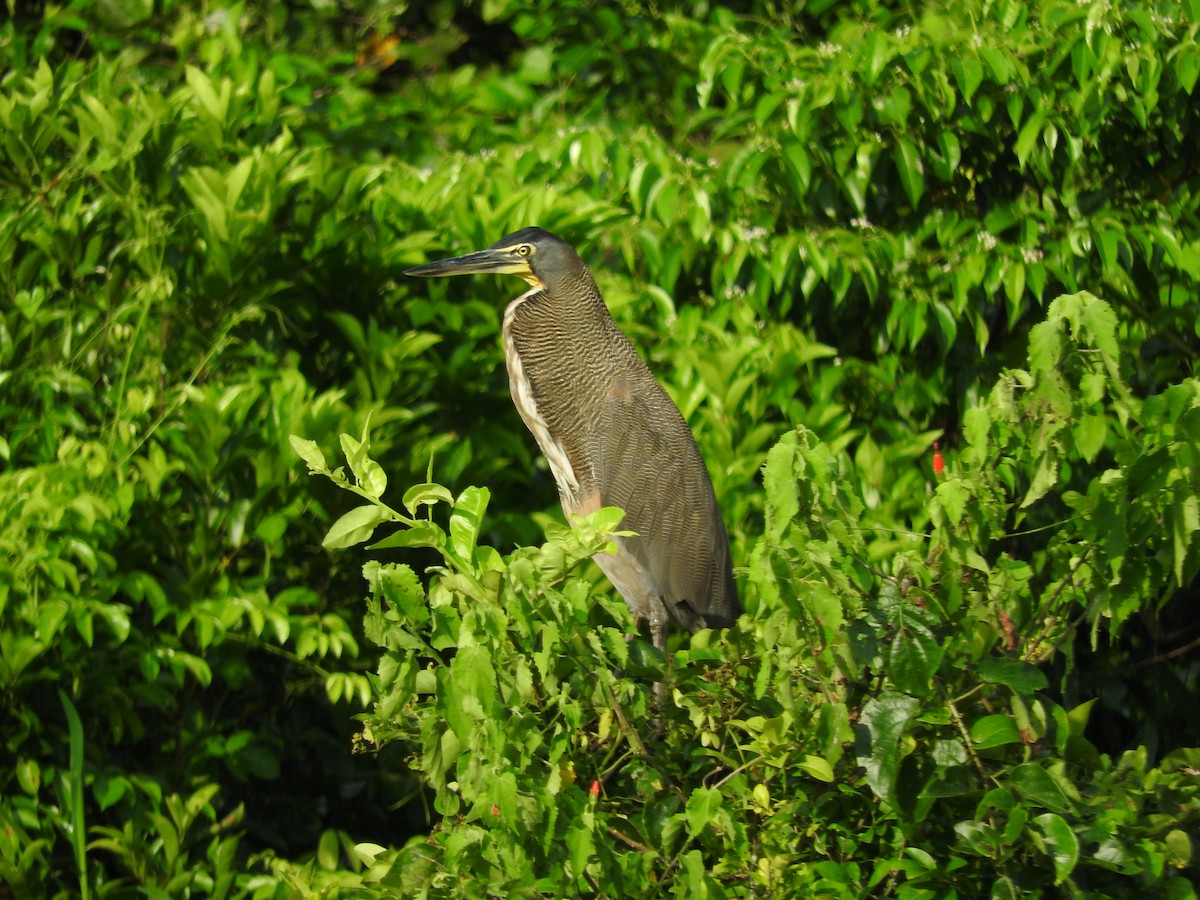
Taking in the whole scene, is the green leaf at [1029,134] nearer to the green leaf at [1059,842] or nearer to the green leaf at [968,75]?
the green leaf at [968,75]

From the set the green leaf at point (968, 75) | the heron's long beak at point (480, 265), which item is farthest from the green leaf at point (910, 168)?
the heron's long beak at point (480, 265)

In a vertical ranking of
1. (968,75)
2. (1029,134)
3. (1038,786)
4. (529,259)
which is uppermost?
(968,75)

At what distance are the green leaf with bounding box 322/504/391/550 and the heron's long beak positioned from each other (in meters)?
1.74

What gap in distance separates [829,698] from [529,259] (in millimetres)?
1885

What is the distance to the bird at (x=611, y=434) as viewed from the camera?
3.32m

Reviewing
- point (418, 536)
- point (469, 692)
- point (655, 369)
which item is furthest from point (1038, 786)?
point (655, 369)

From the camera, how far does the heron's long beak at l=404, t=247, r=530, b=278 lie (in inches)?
134

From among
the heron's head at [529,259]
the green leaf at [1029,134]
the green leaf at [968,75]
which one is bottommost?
the heron's head at [529,259]

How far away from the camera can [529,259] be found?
353 centimetres

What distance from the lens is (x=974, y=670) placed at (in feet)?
6.29

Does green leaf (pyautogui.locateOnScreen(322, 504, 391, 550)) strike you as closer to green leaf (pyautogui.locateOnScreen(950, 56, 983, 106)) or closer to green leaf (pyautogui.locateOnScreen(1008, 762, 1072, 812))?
green leaf (pyautogui.locateOnScreen(1008, 762, 1072, 812))

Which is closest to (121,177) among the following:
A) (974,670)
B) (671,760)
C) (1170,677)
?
(671,760)

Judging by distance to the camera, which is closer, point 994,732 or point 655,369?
point 994,732

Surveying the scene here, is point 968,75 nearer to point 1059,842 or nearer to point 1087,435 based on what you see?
point 1087,435
